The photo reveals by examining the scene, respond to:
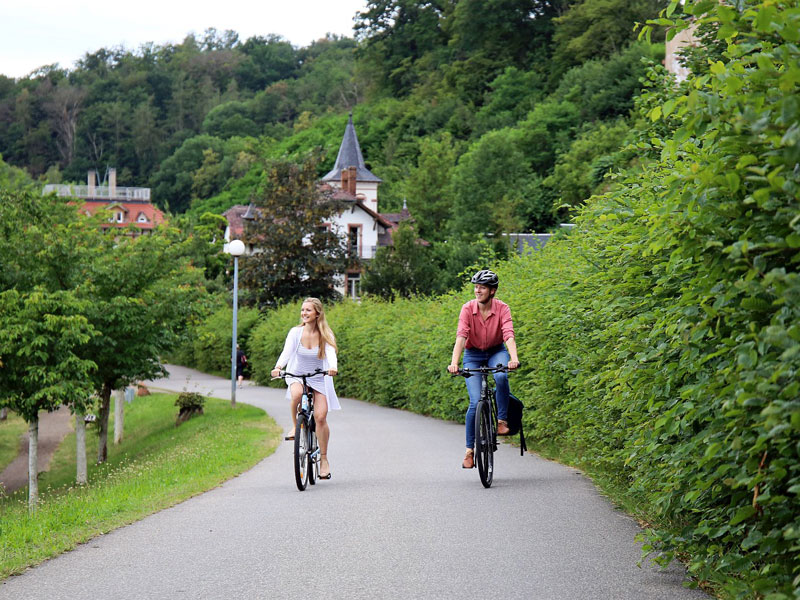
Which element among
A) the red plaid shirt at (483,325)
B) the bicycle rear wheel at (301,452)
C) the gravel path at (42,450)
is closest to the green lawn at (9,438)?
the gravel path at (42,450)

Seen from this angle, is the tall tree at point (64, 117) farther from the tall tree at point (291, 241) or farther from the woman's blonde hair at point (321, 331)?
the woman's blonde hair at point (321, 331)

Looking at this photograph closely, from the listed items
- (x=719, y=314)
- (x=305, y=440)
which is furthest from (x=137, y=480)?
(x=719, y=314)

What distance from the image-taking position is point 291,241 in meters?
48.9

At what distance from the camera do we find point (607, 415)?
8828mm

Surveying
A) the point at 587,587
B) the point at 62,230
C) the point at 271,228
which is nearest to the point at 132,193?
the point at 271,228

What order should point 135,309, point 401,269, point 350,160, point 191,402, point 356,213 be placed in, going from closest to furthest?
point 135,309 < point 191,402 < point 401,269 < point 356,213 < point 350,160

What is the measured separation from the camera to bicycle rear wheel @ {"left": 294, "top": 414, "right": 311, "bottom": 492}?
400 inches

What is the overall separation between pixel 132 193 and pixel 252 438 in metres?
115

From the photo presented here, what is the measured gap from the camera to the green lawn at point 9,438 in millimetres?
32622

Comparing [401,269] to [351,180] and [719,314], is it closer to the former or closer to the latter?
[351,180]

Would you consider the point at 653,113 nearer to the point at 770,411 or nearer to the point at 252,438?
the point at 770,411

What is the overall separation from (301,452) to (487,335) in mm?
2222

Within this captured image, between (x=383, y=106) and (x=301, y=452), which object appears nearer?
(x=301, y=452)

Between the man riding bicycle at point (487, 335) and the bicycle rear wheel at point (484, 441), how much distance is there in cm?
20
